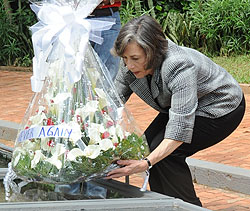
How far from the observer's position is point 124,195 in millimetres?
3164

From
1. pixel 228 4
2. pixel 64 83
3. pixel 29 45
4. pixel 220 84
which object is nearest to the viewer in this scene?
pixel 64 83

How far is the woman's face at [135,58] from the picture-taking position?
11.7 ft

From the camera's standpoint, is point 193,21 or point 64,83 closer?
point 64,83

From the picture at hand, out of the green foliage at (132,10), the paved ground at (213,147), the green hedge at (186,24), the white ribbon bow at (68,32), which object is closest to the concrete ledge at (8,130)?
the paved ground at (213,147)

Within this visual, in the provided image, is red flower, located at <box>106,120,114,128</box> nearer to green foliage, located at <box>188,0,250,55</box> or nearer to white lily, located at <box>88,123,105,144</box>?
white lily, located at <box>88,123,105,144</box>

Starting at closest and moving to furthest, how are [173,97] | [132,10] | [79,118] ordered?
[79,118], [173,97], [132,10]

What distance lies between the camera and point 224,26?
40.4 feet

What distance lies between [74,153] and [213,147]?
11.0 feet

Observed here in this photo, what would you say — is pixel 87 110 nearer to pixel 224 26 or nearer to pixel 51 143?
pixel 51 143

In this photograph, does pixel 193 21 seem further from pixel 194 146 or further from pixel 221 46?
pixel 194 146

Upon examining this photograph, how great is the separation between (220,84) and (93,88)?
91 centimetres

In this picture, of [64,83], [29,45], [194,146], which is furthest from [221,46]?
[64,83]

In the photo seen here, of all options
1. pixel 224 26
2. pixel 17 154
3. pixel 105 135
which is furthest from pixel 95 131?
pixel 224 26

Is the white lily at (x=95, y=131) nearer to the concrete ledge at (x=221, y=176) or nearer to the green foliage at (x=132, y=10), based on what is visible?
the concrete ledge at (x=221, y=176)
